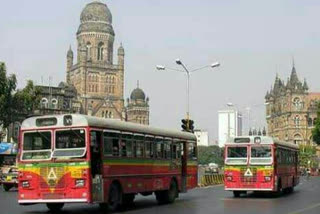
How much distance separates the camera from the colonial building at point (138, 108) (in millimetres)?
140625

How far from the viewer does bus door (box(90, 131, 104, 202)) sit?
16.1 m

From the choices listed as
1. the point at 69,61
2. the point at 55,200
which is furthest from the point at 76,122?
the point at 69,61

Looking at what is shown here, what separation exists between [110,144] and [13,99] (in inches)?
1349

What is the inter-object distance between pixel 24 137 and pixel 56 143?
1077 millimetres

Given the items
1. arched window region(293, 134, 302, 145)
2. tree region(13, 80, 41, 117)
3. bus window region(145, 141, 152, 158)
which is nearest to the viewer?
bus window region(145, 141, 152, 158)

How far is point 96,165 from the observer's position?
1642 centimetres

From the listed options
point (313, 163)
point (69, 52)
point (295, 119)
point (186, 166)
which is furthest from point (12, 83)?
point (295, 119)

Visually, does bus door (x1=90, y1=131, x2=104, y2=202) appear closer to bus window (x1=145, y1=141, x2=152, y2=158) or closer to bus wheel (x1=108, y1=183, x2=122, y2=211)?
bus wheel (x1=108, y1=183, x2=122, y2=211)

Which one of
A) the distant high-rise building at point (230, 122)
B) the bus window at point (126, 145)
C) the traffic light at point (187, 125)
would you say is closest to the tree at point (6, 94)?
the traffic light at point (187, 125)

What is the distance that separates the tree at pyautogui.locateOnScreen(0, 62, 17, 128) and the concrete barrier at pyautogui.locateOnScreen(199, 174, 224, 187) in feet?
58.6

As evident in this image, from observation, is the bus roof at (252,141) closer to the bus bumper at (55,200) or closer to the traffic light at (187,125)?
Result: the traffic light at (187,125)

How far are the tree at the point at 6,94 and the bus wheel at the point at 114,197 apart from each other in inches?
1220

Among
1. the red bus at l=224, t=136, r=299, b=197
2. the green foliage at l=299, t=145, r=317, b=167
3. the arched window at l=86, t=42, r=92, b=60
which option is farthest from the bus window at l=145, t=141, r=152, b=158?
the arched window at l=86, t=42, r=92, b=60

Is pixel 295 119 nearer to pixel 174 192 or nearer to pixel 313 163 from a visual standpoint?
pixel 313 163
